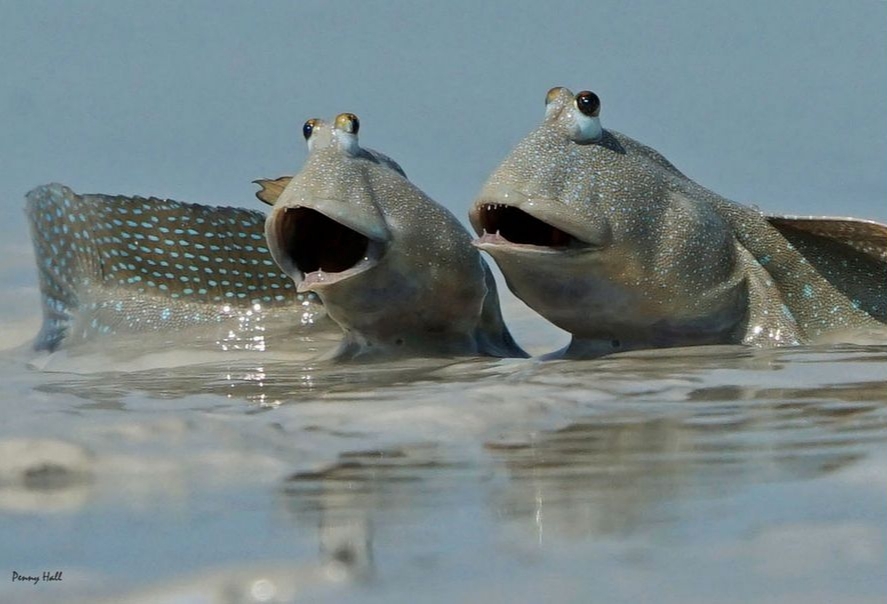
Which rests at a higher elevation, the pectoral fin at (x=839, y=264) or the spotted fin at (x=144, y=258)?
the spotted fin at (x=144, y=258)

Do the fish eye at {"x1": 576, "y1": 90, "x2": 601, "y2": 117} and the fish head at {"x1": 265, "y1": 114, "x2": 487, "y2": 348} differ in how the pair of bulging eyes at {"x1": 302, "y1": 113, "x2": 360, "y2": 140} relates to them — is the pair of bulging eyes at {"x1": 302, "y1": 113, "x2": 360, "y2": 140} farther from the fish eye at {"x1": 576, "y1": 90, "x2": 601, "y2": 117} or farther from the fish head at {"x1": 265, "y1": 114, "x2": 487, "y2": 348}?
the fish eye at {"x1": 576, "y1": 90, "x2": 601, "y2": 117}

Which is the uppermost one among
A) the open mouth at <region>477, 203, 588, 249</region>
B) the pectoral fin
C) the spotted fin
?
the spotted fin

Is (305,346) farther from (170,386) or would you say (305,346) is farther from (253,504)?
(253,504)

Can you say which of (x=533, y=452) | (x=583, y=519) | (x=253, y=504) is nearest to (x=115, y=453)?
(x=253, y=504)

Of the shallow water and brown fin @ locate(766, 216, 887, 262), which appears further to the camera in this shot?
brown fin @ locate(766, 216, 887, 262)

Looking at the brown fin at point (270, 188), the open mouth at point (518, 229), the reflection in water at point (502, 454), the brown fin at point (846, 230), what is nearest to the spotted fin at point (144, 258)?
the brown fin at point (270, 188)

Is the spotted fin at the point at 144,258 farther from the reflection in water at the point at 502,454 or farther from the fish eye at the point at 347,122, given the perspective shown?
the reflection in water at the point at 502,454

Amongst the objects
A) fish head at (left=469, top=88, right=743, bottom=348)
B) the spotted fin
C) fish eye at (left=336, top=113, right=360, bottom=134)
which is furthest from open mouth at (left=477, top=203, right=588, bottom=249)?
the spotted fin

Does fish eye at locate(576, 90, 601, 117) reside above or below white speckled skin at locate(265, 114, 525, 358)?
above
